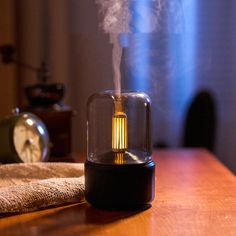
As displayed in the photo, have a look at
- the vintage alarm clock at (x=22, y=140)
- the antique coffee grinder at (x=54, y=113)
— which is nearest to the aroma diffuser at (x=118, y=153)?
the vintage alarm clock at (x=22, y=140)

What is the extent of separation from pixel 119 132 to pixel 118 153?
1.5 inches

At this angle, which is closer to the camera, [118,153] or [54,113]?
[118,153]

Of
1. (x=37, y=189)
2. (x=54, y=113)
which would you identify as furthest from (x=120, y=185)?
(x=54, y=113)

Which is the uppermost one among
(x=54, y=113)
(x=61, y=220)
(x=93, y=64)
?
(x=93, y=64)

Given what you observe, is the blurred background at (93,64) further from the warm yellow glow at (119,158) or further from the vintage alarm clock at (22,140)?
the warm yellow glow at (119,158)

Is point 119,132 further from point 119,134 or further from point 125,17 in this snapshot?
point 125,17

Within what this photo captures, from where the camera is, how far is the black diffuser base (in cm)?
92

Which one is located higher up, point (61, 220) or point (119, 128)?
point (119, 128)

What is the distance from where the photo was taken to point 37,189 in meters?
0.96

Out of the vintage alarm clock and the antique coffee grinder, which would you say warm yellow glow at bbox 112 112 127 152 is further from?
the antique coffee grinder

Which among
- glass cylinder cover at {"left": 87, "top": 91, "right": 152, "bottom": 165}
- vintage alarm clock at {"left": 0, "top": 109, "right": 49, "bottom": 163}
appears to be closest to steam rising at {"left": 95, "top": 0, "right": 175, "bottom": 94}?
glass cylinder cover at {"left": 87, "top": 91, "right": 152, "bottom": 165}

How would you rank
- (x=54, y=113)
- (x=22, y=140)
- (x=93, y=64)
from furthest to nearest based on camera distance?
(x=93, y=64) < (x=54, y=113) < (x=22, y=140)

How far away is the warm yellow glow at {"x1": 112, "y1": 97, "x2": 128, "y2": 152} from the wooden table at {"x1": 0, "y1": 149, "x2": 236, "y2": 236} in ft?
0.39

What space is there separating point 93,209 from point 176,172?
1.30ft
